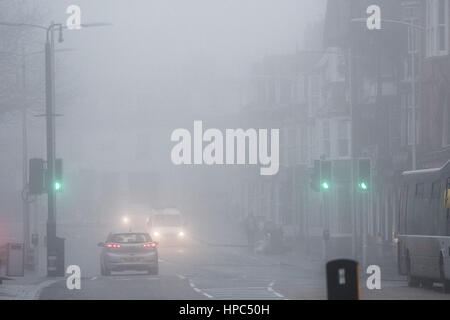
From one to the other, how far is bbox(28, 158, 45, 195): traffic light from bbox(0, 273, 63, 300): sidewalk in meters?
2.75

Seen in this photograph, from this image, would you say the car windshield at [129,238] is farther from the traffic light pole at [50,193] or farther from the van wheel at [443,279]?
the van wheel at [443,279]

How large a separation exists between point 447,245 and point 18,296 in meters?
9.76

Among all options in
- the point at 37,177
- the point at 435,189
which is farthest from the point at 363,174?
the point at 435,189

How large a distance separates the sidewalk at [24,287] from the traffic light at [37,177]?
2.75m

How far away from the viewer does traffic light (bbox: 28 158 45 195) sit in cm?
4188

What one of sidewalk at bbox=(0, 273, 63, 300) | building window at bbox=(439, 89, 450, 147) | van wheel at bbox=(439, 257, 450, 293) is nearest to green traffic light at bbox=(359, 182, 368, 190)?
sidewalk at bbox=(0, 273, 63, 300)

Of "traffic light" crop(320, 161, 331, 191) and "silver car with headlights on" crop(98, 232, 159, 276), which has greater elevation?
"traffic light" crop(320, 161, 331, 191)

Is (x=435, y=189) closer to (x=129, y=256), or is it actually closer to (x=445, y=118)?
(x=129, y=256)

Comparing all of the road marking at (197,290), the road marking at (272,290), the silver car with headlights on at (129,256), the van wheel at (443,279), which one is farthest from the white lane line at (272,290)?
the silver car with headlights on at (129,256)

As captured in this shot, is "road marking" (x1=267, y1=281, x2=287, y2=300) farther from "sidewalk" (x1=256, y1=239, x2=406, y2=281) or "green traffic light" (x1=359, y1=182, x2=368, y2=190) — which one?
"green traffic light" (x1=359, y1=182, x2=368, y2=190)

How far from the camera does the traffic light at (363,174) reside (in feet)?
143

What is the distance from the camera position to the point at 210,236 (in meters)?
89.5
